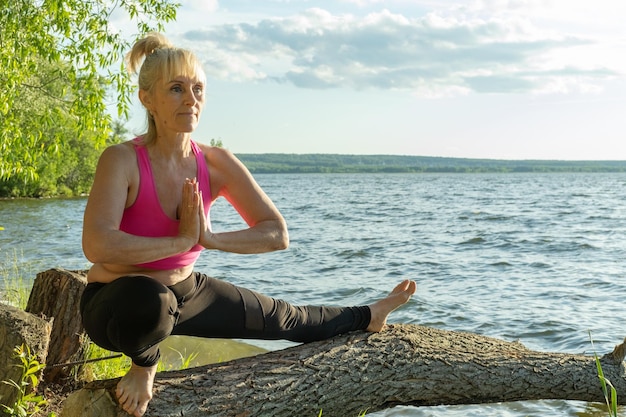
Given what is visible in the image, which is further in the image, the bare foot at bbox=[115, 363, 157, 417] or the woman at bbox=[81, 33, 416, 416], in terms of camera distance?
the bare foot at bbox=[115, 363, 157, 417]

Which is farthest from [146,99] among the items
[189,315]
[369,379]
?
[369,379]

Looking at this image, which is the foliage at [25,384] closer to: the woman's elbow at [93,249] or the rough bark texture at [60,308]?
the rough bark texture at [60,308]

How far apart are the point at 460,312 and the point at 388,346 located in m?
6.78

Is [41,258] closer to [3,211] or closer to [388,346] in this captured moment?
[388,346]

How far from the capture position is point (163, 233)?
149 inches

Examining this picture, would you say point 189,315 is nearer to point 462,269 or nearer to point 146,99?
point 146,99

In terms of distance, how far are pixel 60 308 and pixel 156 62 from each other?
245 cm

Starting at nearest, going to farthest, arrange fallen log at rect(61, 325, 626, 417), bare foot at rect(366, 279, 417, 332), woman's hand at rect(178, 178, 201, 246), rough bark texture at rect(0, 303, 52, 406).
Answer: woman's hand at rect(178, 178, 201, 246), fallen log at rect(61, 325, 626, 417), rough bark texture at rect(0, 303, 52, 406), bare foot at rect(366, 279, 417, 332)

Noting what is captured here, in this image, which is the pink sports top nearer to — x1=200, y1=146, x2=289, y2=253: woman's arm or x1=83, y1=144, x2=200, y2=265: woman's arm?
x1=83, y1=144, x2=200, y2=265: woman's arm

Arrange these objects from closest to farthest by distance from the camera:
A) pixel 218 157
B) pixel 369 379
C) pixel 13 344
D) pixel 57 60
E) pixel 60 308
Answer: pixel 218 157 < pixel 369 379 < pixel 13 344 < pixel 60 308 < pixel 57 60

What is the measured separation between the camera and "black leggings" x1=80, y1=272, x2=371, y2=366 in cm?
349

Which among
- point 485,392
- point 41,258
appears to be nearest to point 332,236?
point 41,258

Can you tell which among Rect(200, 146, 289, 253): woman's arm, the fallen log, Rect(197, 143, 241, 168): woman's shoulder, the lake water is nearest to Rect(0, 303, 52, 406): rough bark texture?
the fallen log

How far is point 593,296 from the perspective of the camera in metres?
12.5
